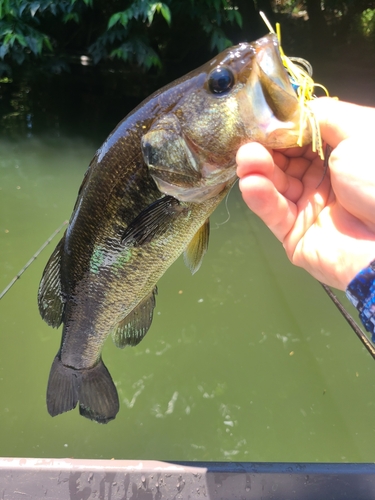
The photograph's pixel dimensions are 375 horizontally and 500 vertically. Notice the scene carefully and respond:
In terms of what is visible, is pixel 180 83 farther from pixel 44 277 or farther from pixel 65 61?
pixel 65 61

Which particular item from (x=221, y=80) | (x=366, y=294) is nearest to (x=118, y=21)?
(x=221, y=80)

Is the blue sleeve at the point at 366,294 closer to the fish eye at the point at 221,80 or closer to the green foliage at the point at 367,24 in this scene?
the fish eye at the point at 221,80

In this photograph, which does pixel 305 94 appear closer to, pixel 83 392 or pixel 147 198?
pixel 147 198

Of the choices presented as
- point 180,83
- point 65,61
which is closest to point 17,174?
point 180,83

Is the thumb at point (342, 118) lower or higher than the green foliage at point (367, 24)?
higher

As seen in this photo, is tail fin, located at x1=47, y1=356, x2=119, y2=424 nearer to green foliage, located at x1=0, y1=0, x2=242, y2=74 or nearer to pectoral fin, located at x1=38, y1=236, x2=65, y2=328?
pectoral fin, located at x1=38, y1=236, x2=65, y2=328

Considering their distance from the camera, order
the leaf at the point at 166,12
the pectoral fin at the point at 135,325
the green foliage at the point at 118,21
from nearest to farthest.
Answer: the pectoral fin at the point at 135,325 → the leaf at the point at 166,12 → the green foliage at the point at 118,21

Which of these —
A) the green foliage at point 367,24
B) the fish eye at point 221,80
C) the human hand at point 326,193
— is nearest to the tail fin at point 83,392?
the human hand at point 326,193
